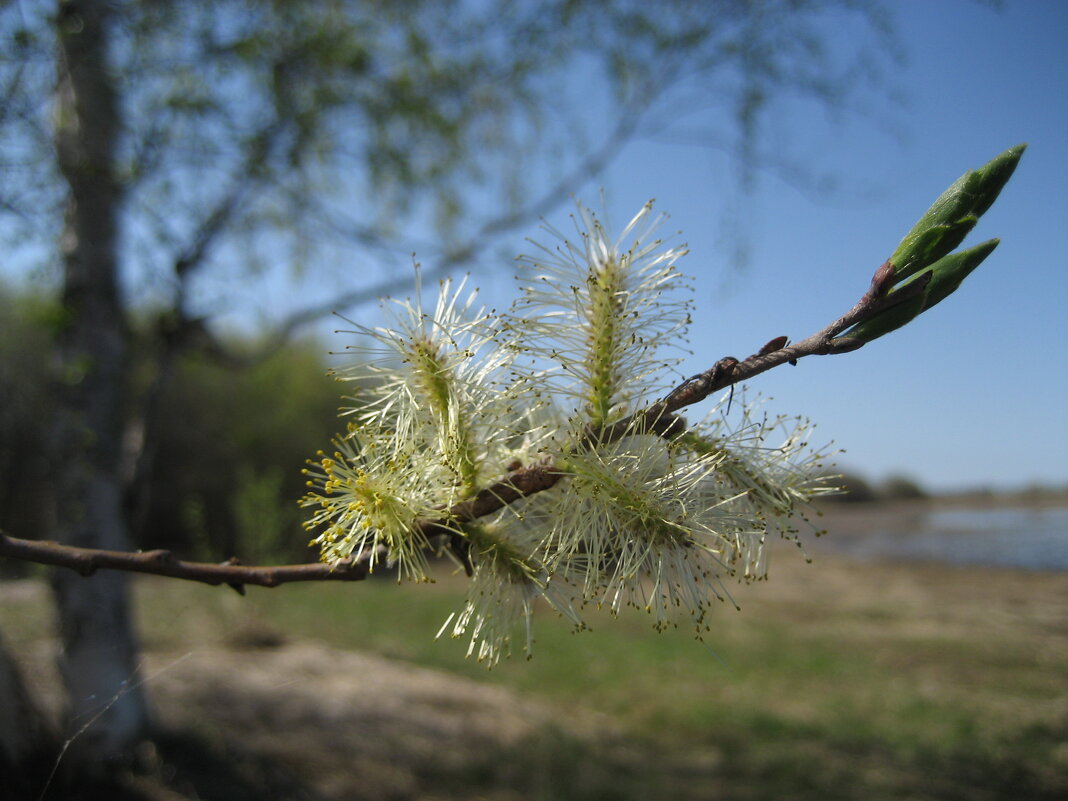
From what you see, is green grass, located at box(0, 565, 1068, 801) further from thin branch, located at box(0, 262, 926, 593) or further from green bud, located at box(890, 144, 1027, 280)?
green bud, located at box(890, 144, 1027, 280)

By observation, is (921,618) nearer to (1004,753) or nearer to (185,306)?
(1004,753)

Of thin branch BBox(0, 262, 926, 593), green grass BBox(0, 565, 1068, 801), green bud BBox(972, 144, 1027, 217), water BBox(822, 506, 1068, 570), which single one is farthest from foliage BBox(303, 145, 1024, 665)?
water BBox(822, 506, 1068, 570)

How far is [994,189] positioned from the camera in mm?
840

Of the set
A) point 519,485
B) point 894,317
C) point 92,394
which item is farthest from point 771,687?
point 894,317

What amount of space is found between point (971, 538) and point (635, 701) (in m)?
10.1

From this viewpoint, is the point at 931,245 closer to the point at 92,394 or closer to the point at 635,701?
the point at 92,394

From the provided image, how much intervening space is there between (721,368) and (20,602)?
736cm

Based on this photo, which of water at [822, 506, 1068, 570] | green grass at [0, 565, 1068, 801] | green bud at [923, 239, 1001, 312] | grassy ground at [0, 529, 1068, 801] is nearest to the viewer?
green bud at [923, 239, 1001, 312]

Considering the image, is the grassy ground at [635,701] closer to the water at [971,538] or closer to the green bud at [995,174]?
the water at [971,538]

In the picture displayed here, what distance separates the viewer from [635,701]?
607 centimetres

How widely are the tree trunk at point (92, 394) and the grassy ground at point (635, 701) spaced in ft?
1.05

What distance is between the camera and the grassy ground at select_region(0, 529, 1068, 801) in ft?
14.2

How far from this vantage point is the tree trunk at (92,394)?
327 cm

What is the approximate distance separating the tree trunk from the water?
8.56 meters
